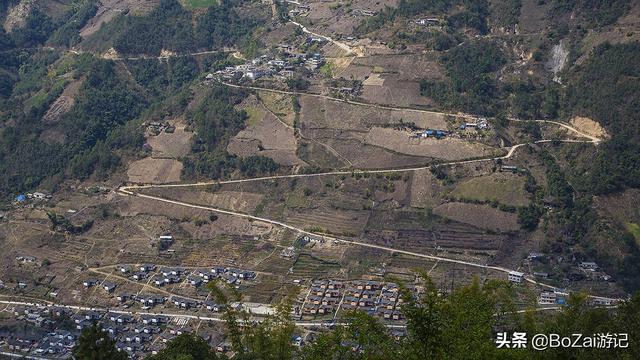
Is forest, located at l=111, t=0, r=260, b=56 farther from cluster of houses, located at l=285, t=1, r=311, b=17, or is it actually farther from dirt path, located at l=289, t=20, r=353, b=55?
dirt path, located at l=289, t=20, r=353, b=55

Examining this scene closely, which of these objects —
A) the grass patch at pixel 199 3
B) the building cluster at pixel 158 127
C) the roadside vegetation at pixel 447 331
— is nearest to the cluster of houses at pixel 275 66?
the building cluster at pixel 158 127

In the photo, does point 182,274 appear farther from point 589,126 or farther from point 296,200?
point 589,126

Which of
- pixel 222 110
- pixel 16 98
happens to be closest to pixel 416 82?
pixel 222 110

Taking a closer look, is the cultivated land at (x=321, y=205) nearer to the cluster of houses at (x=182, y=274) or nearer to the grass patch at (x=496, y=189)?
the grass patch at (x=496, y=189)

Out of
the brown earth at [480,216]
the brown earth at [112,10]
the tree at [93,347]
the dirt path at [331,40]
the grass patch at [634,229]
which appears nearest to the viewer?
the tree at [93,347]

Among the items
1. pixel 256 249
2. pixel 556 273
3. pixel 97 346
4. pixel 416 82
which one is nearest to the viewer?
pixel 97 346

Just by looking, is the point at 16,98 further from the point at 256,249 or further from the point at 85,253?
the point at 256,249
